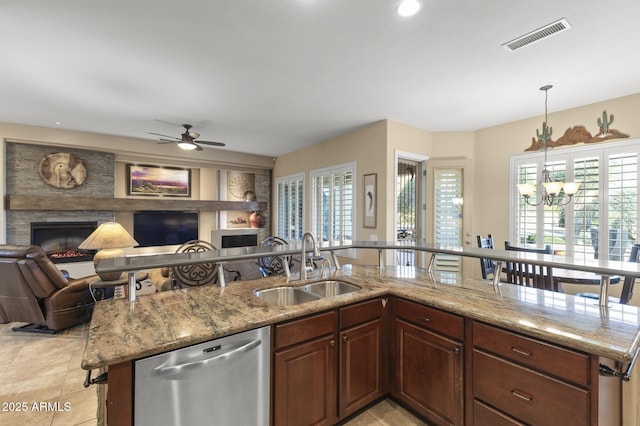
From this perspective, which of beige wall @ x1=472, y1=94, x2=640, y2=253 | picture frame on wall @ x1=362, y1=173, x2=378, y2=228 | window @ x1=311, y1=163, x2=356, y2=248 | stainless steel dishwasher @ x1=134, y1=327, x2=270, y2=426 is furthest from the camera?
window @ x1=311, y1=163, x2=356, y2=248

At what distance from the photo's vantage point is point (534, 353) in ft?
4.74

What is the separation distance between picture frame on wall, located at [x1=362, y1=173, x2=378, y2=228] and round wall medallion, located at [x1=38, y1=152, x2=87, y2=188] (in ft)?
17.7

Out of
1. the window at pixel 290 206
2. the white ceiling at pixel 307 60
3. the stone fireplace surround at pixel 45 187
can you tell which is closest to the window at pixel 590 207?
the white ceiling at pixel 307 60

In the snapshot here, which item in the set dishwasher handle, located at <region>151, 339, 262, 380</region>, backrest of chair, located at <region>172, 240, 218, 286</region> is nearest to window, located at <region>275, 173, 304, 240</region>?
backrest of chair, located at <region>172, 240, 218, 286</region>

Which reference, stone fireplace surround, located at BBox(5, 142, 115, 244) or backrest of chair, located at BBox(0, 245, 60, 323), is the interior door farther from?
stone fireplace surround, located at BBox(5, 142, 115, 244)

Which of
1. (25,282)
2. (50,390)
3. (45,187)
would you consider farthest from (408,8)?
(45,187)

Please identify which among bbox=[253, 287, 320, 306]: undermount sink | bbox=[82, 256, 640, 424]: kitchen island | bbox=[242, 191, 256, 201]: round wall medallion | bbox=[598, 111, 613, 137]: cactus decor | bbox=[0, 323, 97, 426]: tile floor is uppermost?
bbox=[598, 111, 613, 137]: cactus decor

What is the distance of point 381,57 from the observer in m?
2.68

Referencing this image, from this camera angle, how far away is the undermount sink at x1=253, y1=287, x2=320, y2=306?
216cm

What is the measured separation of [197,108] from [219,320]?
348 cm

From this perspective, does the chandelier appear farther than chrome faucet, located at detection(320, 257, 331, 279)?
Yes

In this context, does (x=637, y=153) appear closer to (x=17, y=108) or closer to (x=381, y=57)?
(x=381, y=57)

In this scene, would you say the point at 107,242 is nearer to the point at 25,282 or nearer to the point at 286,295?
the point at 25,282

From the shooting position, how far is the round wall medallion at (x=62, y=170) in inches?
→ 206
